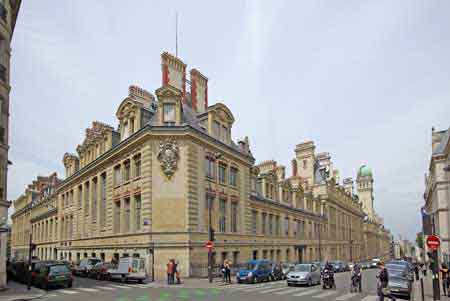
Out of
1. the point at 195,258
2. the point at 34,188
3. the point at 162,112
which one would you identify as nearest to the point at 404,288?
the point at 195,258

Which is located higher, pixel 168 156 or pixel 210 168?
pixel 168 156

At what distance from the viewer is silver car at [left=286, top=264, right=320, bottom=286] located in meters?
26.5

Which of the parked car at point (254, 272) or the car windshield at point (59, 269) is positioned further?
the parked car at point (254, 272)

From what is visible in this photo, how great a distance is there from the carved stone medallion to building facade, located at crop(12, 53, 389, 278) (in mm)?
77

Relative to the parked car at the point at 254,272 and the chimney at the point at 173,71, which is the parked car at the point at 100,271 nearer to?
the parked car at the point at 254,272

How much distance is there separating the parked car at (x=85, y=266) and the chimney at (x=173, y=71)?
16342mm

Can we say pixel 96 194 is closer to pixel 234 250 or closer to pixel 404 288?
pixel 234 250

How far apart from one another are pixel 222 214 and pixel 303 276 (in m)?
11.5

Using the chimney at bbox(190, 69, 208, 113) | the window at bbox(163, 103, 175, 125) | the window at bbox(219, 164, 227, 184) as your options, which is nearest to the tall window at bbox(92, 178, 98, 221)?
the chimney at bbox(190, 69, 208, 113)

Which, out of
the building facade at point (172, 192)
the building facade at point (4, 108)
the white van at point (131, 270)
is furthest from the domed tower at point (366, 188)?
the building facade at point (4, 108)

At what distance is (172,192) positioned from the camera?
103 ft

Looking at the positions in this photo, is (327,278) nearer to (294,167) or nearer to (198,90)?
(198,90)

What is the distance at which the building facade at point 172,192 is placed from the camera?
3138 cm

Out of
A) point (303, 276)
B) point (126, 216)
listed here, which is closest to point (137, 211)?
point (126, 216)
